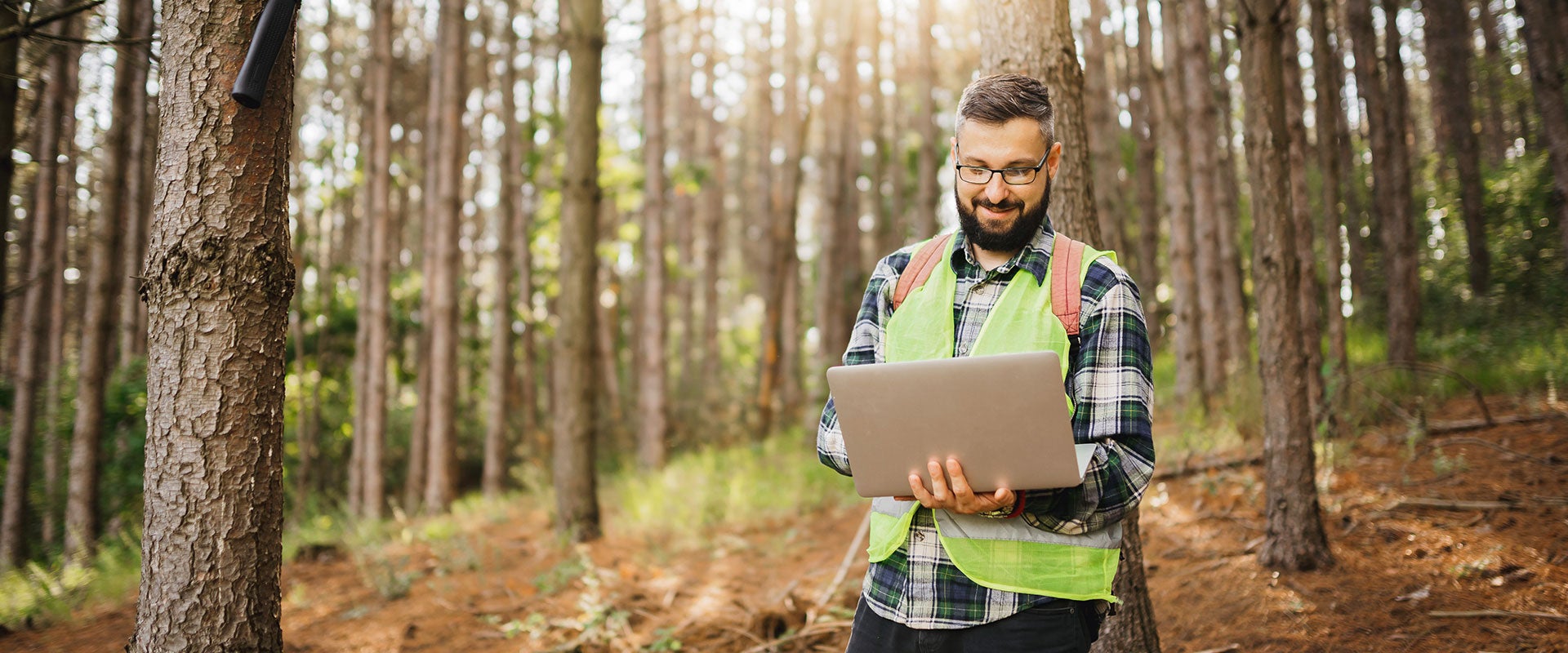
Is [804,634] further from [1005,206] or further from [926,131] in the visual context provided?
[926,131]

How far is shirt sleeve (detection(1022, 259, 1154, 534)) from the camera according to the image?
1786 millimetres

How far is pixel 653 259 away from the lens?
11.4 metres

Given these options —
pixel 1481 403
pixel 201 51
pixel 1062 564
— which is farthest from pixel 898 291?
pixel 1481 403

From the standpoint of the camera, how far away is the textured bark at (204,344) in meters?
2.63

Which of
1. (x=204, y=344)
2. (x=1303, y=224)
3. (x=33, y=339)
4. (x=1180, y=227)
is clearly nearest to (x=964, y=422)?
(x=204, y=344)

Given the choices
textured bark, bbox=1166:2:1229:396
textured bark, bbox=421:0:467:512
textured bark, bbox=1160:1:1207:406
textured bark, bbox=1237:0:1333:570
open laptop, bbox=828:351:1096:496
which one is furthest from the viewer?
textured bark, bbox=421:0:467:512

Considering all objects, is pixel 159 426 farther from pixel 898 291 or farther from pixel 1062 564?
pixel 1062 564

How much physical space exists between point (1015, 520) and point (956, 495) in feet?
0.64

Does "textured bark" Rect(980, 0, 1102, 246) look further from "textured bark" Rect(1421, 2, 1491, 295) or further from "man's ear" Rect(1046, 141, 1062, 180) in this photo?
"textured bark" Rect(1421, 2, 1491, 295)

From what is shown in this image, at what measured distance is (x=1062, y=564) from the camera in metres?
1.83

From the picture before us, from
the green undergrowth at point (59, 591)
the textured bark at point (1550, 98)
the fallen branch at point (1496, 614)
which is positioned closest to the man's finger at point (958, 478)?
the fallen branch at point (1496, 614)

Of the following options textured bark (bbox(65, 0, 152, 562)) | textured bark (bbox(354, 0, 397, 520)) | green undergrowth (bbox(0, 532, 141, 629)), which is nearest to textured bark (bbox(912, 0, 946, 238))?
textured bark (bbox(354, 0, 397, 520))

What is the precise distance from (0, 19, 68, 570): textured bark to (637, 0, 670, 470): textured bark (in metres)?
5.93

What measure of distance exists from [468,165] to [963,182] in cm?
1903
